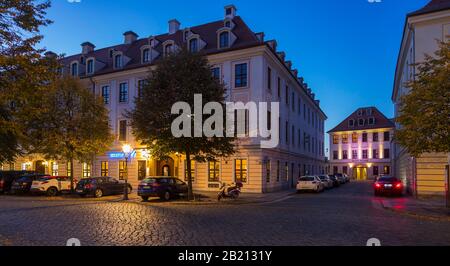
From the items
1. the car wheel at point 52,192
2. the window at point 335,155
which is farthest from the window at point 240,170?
the window at point 335,155

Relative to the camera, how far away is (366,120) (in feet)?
243

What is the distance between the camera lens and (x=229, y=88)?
28438 millimetres

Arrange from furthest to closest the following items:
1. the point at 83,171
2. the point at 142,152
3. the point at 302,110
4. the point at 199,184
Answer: the point at 302,110 → the point at 83,171 → the point at 142,152 → the point at 199,184

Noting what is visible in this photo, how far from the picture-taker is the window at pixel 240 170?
2746 cm

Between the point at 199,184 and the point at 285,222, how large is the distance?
17802mm

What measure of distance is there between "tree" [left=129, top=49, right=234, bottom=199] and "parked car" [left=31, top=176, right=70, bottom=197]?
875 centimetres

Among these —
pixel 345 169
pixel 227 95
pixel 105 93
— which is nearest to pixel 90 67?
pixel 105 93

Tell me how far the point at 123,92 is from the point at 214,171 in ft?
43.1

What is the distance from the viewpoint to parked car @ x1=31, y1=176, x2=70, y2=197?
24.9 m

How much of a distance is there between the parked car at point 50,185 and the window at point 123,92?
11.1 metres

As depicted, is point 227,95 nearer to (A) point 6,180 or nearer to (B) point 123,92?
(B) point 123,92
